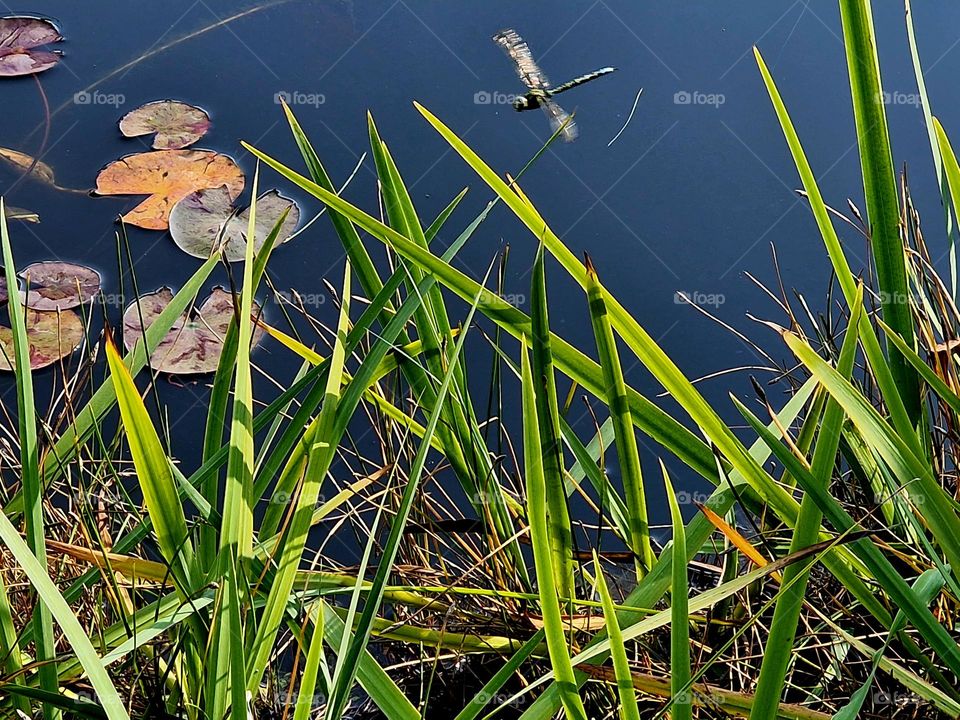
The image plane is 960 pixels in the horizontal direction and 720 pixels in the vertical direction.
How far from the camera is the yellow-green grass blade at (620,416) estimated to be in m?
0.45

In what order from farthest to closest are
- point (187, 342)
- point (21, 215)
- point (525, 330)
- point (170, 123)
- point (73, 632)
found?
point (170, 123)
point (21, 215)
point (187, 342)
point (525, 330)
point (73, 632)

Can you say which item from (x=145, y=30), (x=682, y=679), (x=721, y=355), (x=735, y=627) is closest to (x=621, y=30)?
(x=721, y=355)

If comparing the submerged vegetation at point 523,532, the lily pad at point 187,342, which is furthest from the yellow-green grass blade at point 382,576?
the lily pad at point 187,342

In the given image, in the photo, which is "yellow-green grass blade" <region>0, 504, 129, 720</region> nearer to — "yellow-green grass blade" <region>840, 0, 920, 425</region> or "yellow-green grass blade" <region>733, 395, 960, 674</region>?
"yellow-green grass blade" <region>733, 395, 960, 674</region>

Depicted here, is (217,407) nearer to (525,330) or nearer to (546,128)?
(525,330)

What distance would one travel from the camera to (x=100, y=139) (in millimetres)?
1473

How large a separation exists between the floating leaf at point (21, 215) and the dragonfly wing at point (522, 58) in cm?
84

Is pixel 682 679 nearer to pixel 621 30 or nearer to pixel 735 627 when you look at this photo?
pixel 735 627

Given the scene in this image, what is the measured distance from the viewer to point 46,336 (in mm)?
1369

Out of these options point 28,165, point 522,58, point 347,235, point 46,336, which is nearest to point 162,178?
point 28,165

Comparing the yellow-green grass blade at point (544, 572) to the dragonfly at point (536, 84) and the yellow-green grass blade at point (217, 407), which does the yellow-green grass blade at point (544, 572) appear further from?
the dragonfly at point (536, 84)

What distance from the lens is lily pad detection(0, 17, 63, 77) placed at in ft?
5.03

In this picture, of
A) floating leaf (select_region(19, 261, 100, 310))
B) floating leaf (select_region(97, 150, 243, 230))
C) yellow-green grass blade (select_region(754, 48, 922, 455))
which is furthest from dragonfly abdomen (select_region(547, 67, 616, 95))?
yellow-green grass blade (select_region(754, 48, 922, 455))

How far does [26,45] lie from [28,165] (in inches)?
12.3
